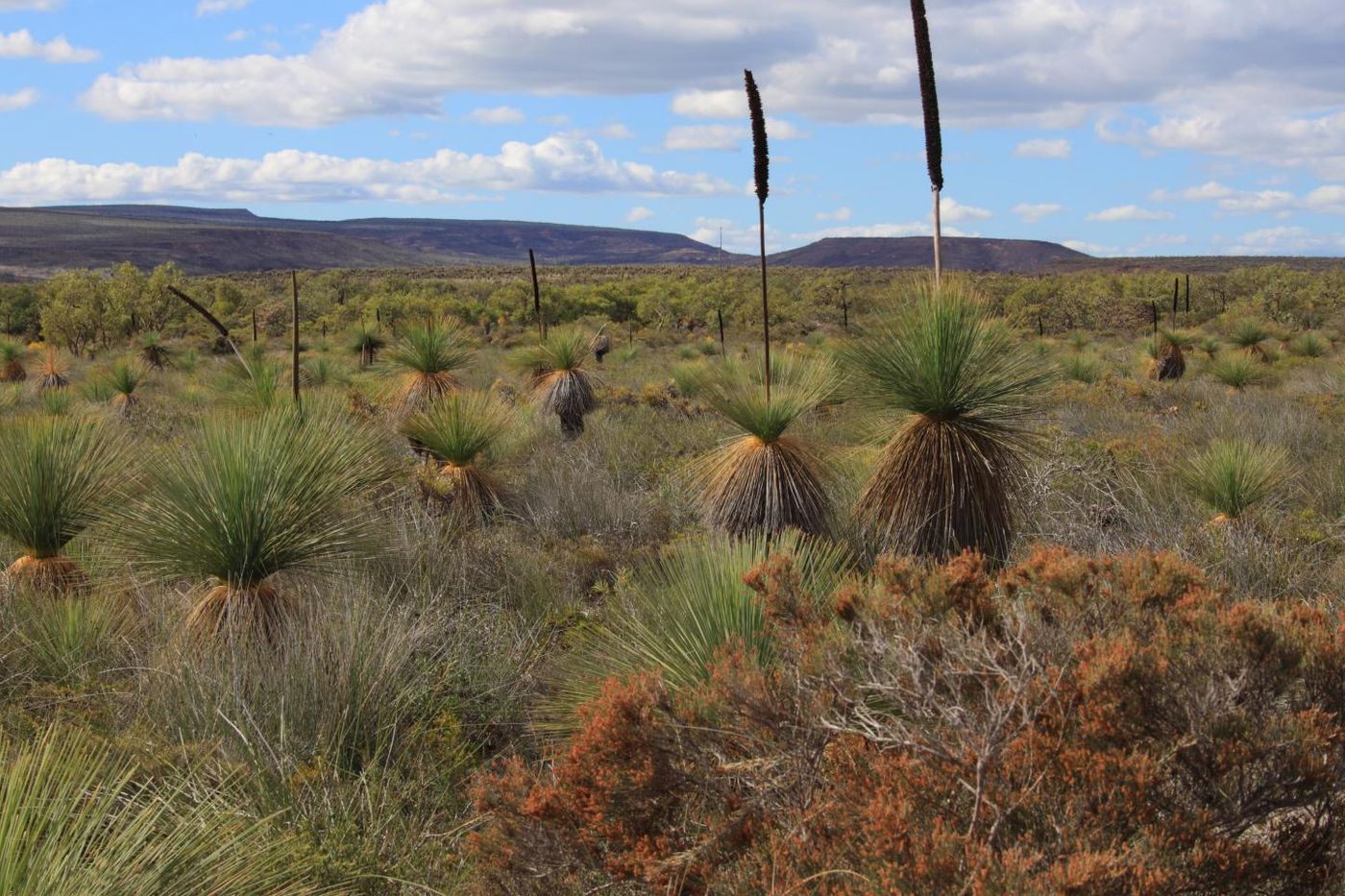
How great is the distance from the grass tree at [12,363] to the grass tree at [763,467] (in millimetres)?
22434

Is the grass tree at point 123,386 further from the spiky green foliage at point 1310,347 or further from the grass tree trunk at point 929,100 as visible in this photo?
the spiky green foliage at point 1310,347

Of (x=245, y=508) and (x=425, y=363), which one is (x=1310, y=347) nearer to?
(x=425, y=363)

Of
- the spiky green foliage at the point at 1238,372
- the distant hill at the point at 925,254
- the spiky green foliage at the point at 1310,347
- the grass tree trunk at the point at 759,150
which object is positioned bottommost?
the spiky green foliage at the point at 1238,372

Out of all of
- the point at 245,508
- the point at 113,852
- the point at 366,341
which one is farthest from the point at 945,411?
the point at 366,341

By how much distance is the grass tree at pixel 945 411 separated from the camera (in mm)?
6109

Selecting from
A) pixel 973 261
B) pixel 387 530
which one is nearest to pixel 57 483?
pixel 387 530

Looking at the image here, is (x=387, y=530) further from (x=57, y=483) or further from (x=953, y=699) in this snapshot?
(x=953, y=699)

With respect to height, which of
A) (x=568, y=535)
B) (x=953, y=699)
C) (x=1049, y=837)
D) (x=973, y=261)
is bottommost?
(x=568, y=535)

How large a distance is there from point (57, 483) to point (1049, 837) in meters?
5.83

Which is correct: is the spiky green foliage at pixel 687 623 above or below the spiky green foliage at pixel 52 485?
below

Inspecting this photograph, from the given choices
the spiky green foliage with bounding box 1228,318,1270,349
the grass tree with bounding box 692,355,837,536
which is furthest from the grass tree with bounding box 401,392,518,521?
the spiky green foliage with bounding box 1228,318,1270,349

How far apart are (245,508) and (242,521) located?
0.06 metres

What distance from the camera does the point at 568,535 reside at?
→ 9.66 meters

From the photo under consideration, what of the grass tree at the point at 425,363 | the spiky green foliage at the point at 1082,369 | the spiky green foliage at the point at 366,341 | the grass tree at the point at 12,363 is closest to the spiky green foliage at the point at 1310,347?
the spiky green foliage at the point at 1082,369
